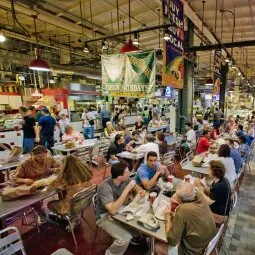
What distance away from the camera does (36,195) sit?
2.76 meters

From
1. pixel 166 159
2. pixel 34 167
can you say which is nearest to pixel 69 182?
pixel 34 167

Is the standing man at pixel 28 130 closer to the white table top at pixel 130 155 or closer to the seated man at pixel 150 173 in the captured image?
the white table top at pixel 130 155

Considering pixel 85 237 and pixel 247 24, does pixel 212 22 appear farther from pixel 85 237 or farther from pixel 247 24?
pixel 85 237

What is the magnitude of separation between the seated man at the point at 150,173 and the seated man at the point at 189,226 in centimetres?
109

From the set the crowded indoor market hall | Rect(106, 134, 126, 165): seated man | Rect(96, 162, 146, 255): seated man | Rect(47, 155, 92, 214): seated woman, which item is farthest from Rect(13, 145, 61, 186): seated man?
Rect(106, 134, 126, 165): seated man

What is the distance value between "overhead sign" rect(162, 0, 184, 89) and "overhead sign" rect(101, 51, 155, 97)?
0.46m

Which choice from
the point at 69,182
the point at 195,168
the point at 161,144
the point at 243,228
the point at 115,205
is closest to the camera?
the point at 115,205

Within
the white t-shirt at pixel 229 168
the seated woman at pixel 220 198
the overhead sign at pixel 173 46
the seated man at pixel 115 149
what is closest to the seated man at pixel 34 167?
the seated man at pixel 115 149

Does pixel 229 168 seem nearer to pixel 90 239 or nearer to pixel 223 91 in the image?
pixel 90 239

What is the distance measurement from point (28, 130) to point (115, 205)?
14.6 ft

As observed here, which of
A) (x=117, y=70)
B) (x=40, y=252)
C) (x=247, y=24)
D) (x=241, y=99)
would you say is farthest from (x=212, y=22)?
(x=241, y=99)

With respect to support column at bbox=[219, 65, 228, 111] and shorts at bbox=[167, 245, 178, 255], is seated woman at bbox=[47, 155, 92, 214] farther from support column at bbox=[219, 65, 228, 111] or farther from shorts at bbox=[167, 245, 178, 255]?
support column at bbox=[219, 65, 228, 111]

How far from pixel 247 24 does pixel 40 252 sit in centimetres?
963

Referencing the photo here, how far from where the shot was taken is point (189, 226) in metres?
2.02
